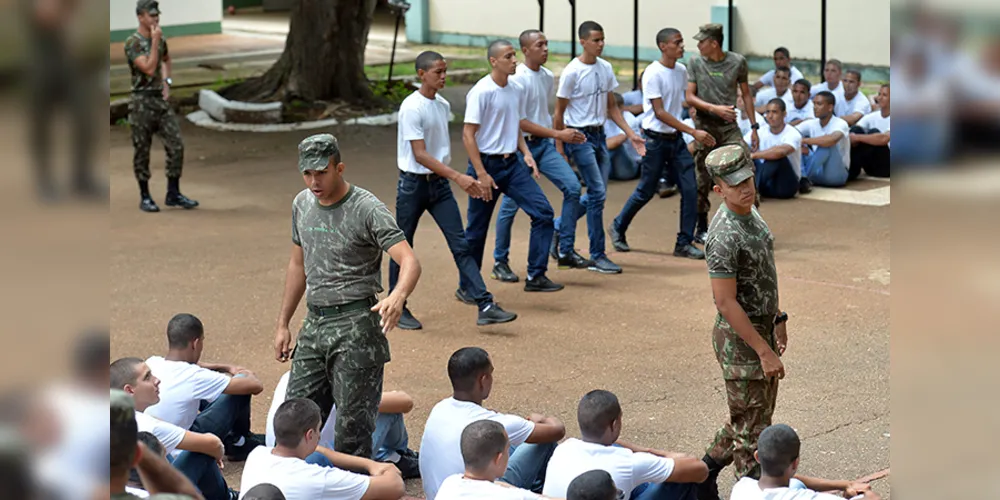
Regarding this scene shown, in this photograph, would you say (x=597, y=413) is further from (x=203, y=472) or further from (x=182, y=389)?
(x=182, y=389)

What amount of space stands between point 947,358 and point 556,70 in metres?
21.3

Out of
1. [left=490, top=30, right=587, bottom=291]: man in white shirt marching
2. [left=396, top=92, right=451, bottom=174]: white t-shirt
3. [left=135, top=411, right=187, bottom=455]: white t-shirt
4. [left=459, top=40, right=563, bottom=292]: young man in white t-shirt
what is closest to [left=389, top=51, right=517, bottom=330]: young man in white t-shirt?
[left=396, top=92, right=451, bottom=174]: white t-shirt

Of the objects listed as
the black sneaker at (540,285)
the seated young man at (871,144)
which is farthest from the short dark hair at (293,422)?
the seated young man at (871,144)

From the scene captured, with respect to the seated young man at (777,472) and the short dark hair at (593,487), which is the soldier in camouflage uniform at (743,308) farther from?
the short dark hair at (593,487)

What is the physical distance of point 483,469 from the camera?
4.41m

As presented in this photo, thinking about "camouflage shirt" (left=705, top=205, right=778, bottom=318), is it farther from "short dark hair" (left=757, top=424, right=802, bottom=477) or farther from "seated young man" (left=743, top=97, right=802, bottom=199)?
"seated young man" (left=743, top=97, right=802, bottom=199)

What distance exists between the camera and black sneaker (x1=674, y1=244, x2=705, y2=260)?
1004cm

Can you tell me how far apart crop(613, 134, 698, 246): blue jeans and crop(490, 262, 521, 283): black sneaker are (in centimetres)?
126

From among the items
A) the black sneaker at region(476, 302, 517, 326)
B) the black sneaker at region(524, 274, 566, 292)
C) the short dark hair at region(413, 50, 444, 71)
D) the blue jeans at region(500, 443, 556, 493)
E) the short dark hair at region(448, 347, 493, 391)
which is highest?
the short dark hair at region(413, 50, 444, 71)

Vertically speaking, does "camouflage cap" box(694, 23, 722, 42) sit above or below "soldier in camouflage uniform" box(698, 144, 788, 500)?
above

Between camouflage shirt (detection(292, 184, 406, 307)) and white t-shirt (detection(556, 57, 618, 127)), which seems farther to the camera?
white t-shirt (detection(556, 57, 618, 127))

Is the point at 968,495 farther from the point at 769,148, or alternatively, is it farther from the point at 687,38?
the point at 687,38

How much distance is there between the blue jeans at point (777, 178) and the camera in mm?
12117

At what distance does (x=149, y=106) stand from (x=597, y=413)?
322 inches
